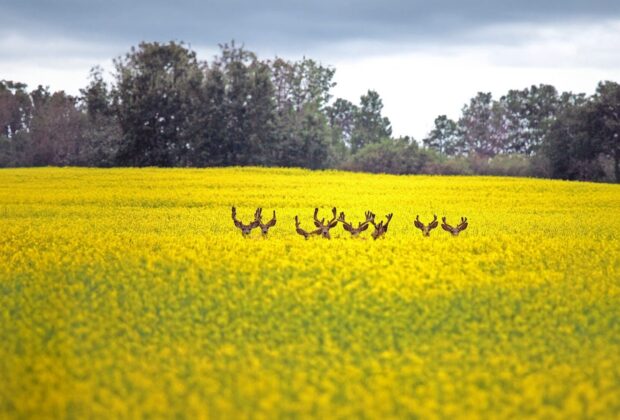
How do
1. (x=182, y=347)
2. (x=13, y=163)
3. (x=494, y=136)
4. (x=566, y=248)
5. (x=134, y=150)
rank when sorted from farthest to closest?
(x=494, y=136)
(x=13, y=163)
(x=134, y=150)
(x=566, y=248)
(x=182, y=347)

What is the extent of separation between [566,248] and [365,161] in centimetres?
6309

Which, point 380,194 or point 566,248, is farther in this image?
point 380,194

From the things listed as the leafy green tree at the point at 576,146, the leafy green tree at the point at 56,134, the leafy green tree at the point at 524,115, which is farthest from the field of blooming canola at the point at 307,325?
the leafy green tree at the point at 524,115

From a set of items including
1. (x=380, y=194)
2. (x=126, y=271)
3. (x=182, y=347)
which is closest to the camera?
(x=182, y=347)

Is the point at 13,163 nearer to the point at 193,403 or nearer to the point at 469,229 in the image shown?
the point at 469,229

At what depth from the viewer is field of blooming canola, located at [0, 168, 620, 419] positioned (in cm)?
1059

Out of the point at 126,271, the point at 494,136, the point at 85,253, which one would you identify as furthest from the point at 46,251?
the point at 494,136

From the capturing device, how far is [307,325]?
13.6m

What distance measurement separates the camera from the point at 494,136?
107875 millimetres

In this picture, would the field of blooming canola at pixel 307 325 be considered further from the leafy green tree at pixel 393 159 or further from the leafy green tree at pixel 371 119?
the leafy green tree at pixel 371 119

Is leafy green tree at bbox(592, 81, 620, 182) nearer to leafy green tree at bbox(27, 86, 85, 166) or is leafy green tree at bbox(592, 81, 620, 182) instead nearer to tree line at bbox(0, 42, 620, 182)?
tree line at bbox(0, 42, 620, 182)

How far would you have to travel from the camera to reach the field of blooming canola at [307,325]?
34.8 feet

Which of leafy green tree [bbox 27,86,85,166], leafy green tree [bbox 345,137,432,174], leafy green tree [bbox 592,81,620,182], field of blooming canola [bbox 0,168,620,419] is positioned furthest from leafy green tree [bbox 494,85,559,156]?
field of blooming canola [bbox 0,168,620,419]

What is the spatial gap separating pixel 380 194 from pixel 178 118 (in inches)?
1157
